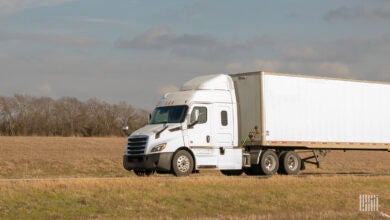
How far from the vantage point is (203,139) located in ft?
91.2

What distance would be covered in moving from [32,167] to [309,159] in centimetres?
1844

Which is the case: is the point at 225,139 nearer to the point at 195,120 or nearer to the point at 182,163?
the point at 195,120

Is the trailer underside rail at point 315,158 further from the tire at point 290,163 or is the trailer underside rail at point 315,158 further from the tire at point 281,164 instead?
the tire at point 281,164

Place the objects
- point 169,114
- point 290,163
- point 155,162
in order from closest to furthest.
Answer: point 155,162 < point 169,114 < point 290,163

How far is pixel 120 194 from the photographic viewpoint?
2144 centimetres

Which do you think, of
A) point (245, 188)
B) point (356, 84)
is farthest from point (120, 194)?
point (356, 84)

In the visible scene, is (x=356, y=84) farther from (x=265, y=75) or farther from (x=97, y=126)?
(x=97, y=126)

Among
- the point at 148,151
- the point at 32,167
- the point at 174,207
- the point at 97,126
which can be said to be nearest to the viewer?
the point at 174,207

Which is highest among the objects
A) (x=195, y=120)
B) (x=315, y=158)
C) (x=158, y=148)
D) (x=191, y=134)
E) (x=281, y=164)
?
(x=195, y=120)

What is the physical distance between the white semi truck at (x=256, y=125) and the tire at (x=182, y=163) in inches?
1.4

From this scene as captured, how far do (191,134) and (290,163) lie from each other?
5790 millimetres

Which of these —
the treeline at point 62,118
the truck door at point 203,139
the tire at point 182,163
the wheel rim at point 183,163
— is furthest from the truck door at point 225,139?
the treeline at point 62,118

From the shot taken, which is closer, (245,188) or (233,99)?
(245,188)

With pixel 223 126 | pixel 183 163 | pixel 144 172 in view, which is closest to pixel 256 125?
pixel 223 126
